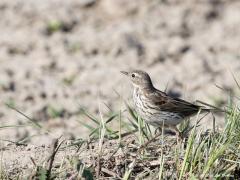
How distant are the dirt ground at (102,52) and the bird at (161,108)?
1836 millimetres

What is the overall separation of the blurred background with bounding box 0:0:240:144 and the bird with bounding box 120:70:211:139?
184 cm

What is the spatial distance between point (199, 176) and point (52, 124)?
4008 millimetres

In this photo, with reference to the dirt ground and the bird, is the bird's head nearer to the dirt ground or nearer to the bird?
the bird

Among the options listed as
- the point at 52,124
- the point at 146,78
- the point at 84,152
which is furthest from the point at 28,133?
the point at 84,152

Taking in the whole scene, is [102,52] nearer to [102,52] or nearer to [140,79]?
[102,52]

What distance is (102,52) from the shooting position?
38.1 feet

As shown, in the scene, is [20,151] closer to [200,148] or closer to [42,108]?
[200,148]

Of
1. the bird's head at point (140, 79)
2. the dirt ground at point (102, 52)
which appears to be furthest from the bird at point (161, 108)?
the dirt ground at point (102, 52)

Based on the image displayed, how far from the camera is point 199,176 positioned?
5.91m

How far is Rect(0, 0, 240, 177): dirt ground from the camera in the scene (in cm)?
1019

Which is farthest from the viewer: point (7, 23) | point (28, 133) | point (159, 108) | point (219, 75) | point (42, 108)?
point (7, 23)

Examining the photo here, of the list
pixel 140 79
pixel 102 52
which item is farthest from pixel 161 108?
pixel 102 52

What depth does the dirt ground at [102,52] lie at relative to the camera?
10.2 m

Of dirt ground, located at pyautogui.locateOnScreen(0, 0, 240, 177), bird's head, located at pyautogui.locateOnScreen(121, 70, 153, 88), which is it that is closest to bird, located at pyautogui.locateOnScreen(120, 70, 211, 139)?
bird's head, located at pyautogui.locateOnScreen(121, 70, 153, 88)
